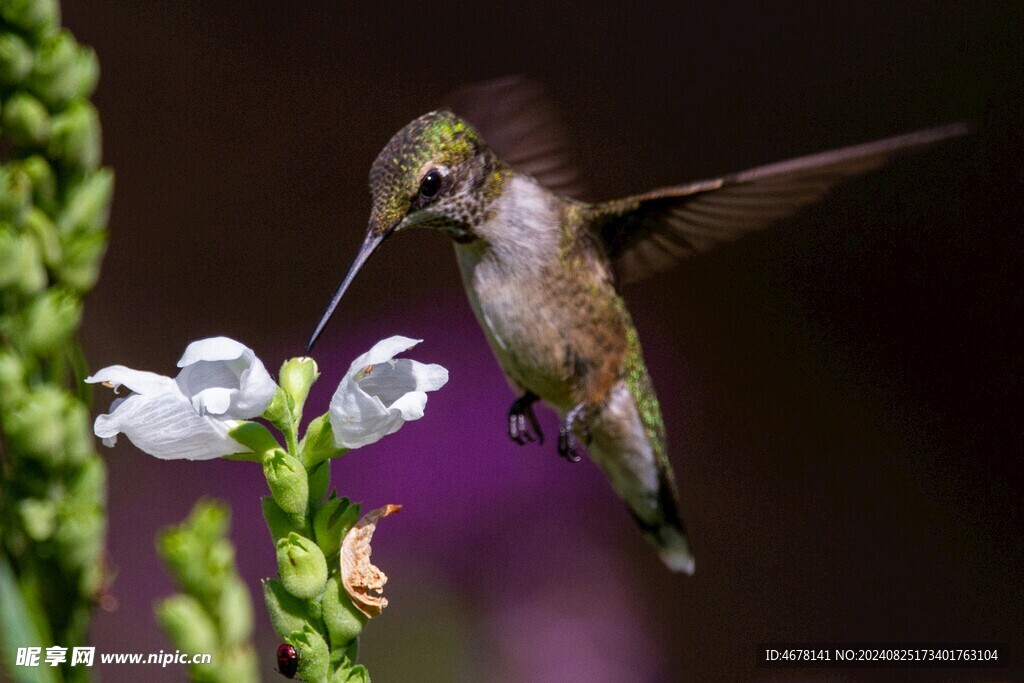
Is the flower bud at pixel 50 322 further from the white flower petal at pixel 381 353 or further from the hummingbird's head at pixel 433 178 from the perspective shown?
the hummingbird's head at pixel 433 178

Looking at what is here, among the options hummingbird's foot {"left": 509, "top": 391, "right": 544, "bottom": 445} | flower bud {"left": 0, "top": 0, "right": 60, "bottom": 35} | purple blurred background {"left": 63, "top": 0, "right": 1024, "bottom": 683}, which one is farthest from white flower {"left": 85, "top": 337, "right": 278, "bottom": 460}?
purple blurred background {"left": 63, "top": 0, "right": 1024, "bottom": 683}

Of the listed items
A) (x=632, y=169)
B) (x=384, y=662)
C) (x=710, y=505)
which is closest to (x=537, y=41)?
(x=632, y=169)

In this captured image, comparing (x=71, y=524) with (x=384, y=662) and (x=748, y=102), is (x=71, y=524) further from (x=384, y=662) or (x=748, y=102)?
(x=748, y=102)

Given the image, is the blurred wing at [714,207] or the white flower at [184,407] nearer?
the white flower at [184,407]

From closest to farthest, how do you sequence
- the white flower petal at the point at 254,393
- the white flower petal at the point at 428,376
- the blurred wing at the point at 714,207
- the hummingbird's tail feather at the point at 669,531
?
1. the white flower petal at the point at 254,393
2. the white flower petal at the point at 428,376
3. the blurred wing at the point at 714,207
4. the hummingbird's tail feather at the point at 669,531

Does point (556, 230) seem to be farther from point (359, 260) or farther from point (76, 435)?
point (76, 435)

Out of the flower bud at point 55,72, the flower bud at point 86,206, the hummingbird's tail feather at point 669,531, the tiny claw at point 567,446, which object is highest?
the flower bud at point 55,72

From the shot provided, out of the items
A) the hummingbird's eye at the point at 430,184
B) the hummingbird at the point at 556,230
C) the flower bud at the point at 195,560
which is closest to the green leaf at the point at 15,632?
the flower bud at the point at 195,560
